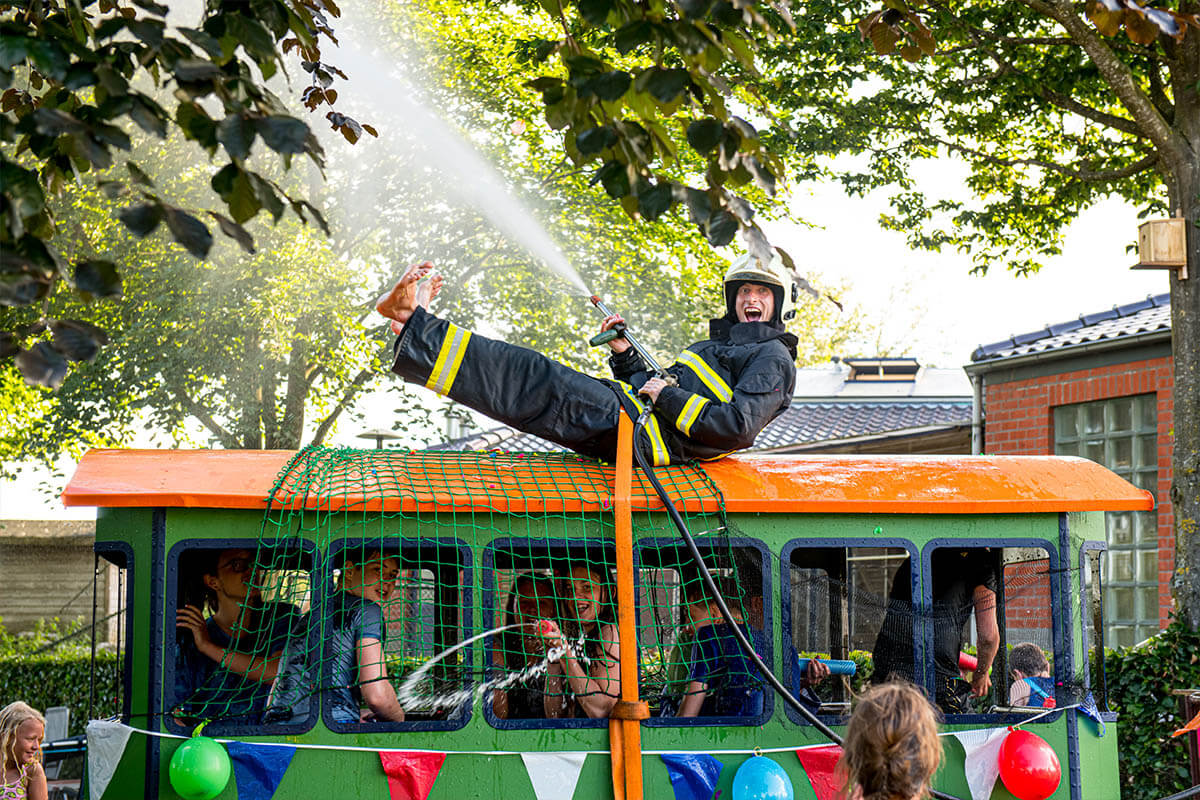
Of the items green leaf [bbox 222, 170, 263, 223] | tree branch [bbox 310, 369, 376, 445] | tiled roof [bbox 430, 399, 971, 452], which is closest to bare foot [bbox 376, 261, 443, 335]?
green leaf [bbox 222, 170, 263, 223]

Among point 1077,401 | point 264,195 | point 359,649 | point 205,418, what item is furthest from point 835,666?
point 205,418

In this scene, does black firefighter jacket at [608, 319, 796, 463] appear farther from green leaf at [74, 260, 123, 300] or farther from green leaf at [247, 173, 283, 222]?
green leaf at [74, 260, 123, 300]

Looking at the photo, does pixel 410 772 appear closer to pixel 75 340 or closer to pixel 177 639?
pixel 177 639

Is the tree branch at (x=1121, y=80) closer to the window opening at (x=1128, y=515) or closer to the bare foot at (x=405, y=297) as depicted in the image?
the window opening at (x=1128, y=515)

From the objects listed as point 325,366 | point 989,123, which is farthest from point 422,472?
point 325,366

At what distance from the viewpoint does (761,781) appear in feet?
16.3

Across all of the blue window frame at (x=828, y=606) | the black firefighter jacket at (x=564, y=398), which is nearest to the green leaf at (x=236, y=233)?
the black firefighter jacket at (x=564, y=398)

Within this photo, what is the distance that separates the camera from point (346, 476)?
523 cm

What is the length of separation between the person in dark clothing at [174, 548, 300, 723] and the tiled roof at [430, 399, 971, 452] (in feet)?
A: 40.0

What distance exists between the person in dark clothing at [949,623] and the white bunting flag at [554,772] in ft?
4.65

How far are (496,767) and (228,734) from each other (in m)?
1.03

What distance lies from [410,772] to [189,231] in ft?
8.75

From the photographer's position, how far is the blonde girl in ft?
21.0

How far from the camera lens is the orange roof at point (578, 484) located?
5.00 metres
